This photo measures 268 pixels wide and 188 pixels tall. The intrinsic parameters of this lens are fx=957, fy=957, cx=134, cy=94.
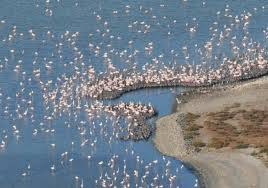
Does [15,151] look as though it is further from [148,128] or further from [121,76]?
[121,76]

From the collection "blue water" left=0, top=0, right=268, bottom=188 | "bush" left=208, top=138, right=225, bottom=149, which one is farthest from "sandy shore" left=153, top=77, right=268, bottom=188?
"blue water" left=0, top=0, right=268, bottom=188

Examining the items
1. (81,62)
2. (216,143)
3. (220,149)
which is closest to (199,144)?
(216,143)

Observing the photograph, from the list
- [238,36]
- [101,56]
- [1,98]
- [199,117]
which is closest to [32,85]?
[1,98]

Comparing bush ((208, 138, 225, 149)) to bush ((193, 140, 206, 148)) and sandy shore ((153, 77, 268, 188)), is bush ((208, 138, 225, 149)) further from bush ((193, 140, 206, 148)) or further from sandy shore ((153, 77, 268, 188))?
bush ((193, 140, 206, 148))

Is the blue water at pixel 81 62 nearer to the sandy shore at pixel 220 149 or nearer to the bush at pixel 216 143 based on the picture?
the sandy shore at pixel 220 149

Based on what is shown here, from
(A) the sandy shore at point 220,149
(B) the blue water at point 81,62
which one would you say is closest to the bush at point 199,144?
(A) the sandy shore at point 220,149

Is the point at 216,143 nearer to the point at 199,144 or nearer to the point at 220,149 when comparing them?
the point at 220,149

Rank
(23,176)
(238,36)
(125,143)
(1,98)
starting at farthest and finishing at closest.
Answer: (238,36), (1,98), (125,143), (23,176)
